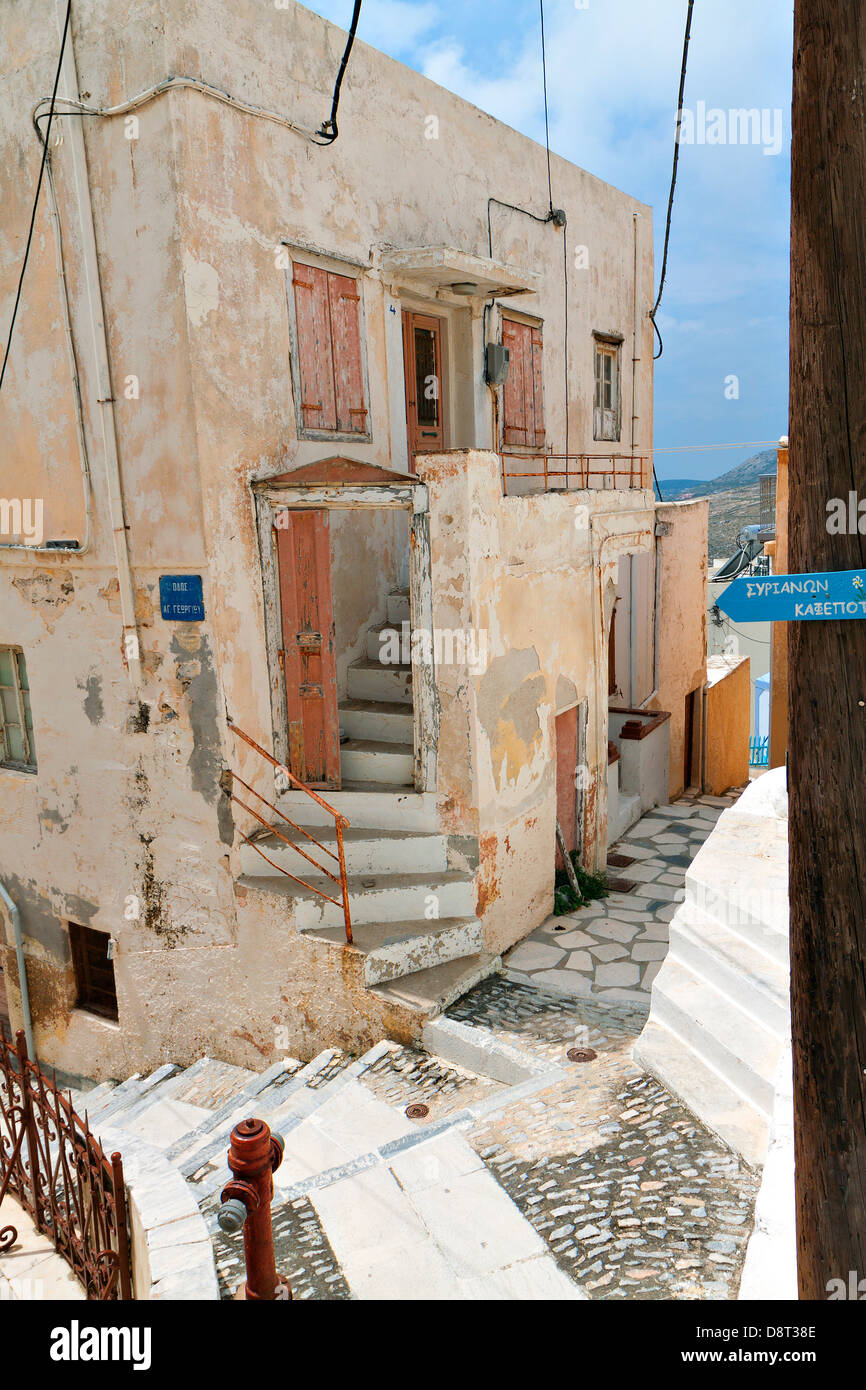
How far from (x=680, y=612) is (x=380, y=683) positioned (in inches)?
322

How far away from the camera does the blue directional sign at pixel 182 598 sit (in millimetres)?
8414

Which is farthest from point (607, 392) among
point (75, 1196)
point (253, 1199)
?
point (253, 1199)

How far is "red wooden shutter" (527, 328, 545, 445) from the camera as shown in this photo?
12797mm

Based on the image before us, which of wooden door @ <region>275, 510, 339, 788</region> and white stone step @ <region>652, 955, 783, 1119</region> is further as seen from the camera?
wooden door @ <region>275, 510, 339, 788</region>

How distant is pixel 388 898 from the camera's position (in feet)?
28.0

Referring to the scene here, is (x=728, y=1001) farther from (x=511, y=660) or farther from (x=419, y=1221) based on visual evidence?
(x=511, y=660)

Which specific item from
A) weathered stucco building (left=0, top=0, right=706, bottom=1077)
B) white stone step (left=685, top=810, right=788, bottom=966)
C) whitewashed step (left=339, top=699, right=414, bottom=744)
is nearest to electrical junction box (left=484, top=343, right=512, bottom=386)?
weathered stucco building (left=0, top=0, right=706, bottom=1077)

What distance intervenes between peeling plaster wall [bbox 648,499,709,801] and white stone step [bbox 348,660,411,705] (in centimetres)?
688

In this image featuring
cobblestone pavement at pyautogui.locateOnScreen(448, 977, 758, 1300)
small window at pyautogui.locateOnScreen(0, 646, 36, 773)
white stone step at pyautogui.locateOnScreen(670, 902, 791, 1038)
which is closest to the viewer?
cobblestone pavement at pyautogui.locateOnScreen(448, 977, 758, 1300)

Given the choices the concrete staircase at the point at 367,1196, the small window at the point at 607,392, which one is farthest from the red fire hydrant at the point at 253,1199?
the small window at the point at 607,392

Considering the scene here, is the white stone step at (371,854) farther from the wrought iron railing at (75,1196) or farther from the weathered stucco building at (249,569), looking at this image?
the wrought iron railing at (75,1196)

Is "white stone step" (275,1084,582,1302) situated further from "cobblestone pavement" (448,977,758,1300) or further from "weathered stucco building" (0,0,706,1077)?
"weathered stucco building" (0,0,706,1077)

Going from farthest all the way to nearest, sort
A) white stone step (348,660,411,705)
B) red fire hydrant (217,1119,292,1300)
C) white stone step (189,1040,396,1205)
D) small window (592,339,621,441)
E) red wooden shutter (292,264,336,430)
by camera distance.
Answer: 1. small window (592,339,621,441)
2. white stone step (348,660,411,705)
3. red wooden shutter (292,264,336,430)
4. white stone step (189,1040,396,1205)
5. red fire hydrant (217,1119,292,1300)

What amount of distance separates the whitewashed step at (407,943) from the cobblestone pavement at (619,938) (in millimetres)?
704
